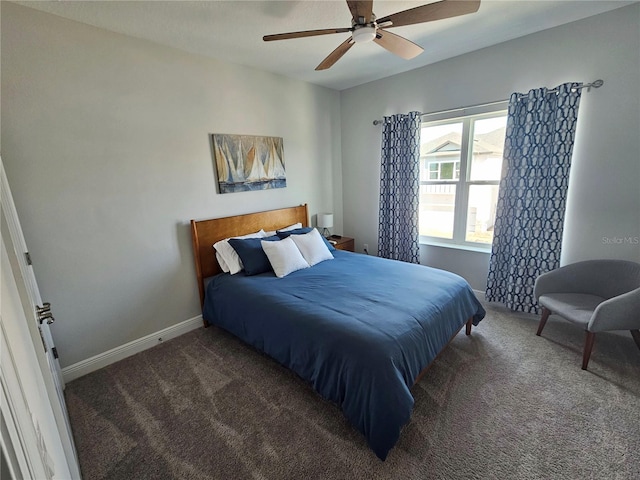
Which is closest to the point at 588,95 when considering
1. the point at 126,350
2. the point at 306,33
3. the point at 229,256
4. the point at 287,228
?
the point at 306,33

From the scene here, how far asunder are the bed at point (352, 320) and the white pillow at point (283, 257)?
88 mm

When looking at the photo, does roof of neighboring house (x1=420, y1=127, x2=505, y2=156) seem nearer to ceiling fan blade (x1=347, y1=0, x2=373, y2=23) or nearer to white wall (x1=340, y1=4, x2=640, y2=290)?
white wall (x1=340, y1=4, x2=640, y2=290)

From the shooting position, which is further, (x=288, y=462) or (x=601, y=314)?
(x=601, y=314)

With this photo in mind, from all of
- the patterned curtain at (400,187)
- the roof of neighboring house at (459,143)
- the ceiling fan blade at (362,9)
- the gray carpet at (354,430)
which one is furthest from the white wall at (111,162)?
the roof of neighboring house at (459,143)

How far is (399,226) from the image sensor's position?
3768 mm

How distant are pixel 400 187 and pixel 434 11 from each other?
2166 mm

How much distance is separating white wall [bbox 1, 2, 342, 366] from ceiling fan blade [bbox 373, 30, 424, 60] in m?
1.70

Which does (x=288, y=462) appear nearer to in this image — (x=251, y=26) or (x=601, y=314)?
(x=601, y=314)

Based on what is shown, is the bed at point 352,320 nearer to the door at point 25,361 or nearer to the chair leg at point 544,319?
the chair leg at point 544,319

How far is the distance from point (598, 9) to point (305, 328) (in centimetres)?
337

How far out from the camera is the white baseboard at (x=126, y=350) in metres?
2.30

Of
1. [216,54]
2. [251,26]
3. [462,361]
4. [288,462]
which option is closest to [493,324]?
[462,361]

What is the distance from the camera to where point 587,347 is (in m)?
2.13

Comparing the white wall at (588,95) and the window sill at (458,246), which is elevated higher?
the white wall at (588,95)
